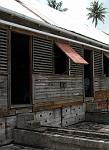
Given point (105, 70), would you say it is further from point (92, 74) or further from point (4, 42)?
point (4, 42)

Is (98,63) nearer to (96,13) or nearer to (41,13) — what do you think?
(41,13)

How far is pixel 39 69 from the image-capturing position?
537 inches

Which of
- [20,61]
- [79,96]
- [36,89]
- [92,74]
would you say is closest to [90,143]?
[36,89]

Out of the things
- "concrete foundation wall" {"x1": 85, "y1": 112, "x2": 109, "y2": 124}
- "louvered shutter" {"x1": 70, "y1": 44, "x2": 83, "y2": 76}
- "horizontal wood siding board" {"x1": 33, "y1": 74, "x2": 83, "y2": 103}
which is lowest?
"concrete foundation wall" {"x1": 85, "y1": 112, "x2": 109, "y2": 124}

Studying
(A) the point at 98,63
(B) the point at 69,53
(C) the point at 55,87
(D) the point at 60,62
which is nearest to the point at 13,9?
(B) the point at 69,53

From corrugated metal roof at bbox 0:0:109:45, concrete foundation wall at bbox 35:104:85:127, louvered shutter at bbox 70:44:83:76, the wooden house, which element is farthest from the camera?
louvered shutter at bbox 70:44:83:76

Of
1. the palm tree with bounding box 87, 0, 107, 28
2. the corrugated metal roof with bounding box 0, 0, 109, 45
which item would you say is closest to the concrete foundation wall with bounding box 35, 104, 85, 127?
the corrugated metal roof with bounding box 0, 0, 109, 45

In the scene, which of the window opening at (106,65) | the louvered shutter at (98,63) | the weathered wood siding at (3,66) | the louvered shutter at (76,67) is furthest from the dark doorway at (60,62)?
the window opening at (106,65)

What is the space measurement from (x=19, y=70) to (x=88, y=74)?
5.06 meters

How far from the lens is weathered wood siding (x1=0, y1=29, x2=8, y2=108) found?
455 inches

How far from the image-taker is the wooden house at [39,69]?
11.8m

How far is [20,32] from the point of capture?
41.3ft

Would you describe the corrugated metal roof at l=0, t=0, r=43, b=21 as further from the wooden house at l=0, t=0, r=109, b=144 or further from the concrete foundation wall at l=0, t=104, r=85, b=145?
the concrete foundation wall at l=0, t=104, r=85, b=145

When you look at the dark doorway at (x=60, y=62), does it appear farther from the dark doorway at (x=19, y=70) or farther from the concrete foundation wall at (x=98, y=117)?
the concrete foundation wall at (x=98, y=117)
